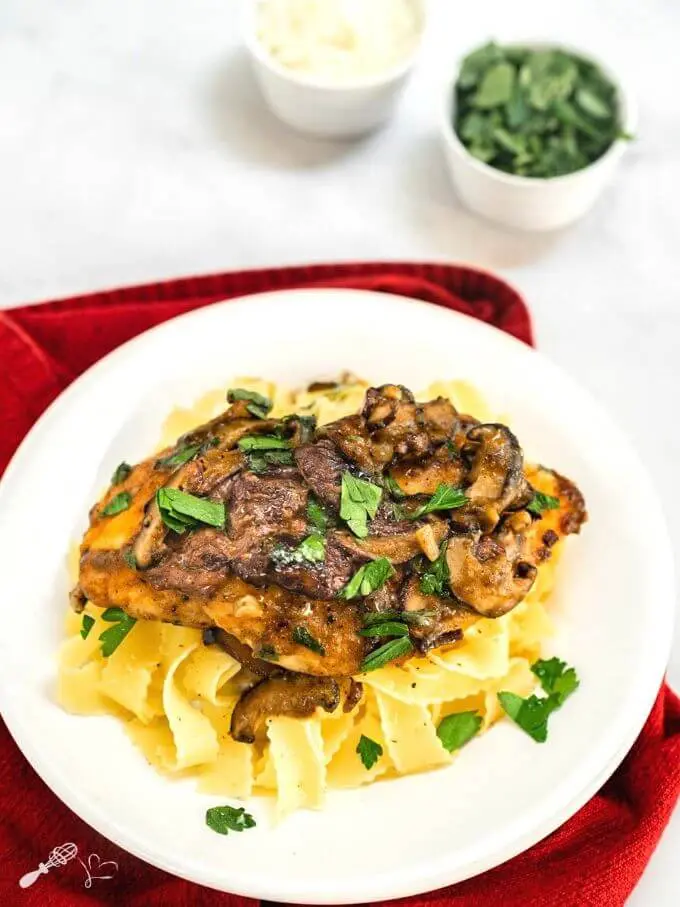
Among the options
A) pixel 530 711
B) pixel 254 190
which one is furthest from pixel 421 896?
pixel 254 190

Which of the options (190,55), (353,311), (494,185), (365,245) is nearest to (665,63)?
(494,185)

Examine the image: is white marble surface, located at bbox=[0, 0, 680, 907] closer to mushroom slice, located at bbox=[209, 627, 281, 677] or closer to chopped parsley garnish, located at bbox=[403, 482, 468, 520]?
chopped parsley garnish, located at bbox=[403, 482, 468, 520]

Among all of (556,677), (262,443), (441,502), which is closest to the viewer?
(441,502)

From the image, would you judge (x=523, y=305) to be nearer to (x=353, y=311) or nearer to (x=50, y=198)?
(x=353, y=311)

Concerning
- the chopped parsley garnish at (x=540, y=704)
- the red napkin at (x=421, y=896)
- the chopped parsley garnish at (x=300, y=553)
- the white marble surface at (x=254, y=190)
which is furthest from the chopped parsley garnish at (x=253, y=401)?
the white marble surface at (x=254, y=190)

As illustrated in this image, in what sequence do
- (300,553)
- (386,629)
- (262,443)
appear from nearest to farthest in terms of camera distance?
(300,553) < (386,629) < (262,443)

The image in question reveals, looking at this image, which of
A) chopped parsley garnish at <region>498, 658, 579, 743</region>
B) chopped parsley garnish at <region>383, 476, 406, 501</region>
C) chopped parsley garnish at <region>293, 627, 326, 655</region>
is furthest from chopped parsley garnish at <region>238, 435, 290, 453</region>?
chopped parsley garnish at <region>498, 658, 579, 743</region>

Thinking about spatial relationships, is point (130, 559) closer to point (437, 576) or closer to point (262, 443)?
point (262, 443)
